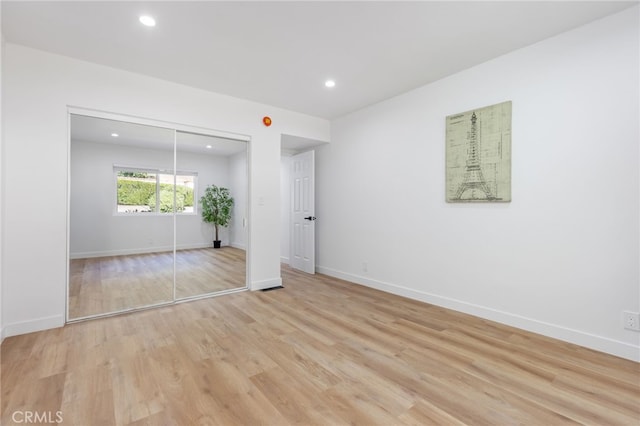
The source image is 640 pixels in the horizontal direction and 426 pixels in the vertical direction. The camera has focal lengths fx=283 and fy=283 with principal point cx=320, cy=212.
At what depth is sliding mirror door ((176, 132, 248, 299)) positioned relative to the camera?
3.71m

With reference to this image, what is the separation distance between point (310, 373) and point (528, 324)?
7.12 feet

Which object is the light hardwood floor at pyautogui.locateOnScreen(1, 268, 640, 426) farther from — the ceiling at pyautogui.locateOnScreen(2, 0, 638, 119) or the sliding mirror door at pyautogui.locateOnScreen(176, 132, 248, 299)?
the ceiling at pyautogui.locateOnScreen(2, 0, 638, 119)

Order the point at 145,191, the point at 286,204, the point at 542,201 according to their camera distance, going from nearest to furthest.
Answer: the point at 542,201 < the point at 145,191 < the point at 286,204

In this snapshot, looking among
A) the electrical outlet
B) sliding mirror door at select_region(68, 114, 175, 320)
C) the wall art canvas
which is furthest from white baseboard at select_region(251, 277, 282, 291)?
the electrical outlet

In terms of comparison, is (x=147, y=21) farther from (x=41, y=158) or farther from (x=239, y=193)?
(x=239, y=193)

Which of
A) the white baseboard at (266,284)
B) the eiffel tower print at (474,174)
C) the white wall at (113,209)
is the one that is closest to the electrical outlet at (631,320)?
the eiffel tower print at (474,174)

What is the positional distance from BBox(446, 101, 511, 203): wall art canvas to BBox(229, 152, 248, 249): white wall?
2.73 m

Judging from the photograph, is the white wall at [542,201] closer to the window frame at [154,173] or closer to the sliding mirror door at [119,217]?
the window frame at [154,173]

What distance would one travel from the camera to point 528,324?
8.86 ft

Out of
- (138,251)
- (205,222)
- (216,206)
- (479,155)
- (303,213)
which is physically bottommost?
(138,251)

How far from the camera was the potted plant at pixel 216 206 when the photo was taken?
3.95 m

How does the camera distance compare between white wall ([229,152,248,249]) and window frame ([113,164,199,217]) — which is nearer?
window frame ([113,164,199,217])

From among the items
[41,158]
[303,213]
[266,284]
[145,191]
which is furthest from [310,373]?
[303,213]

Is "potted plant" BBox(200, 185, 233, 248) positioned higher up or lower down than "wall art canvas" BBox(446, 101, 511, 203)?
lower down
